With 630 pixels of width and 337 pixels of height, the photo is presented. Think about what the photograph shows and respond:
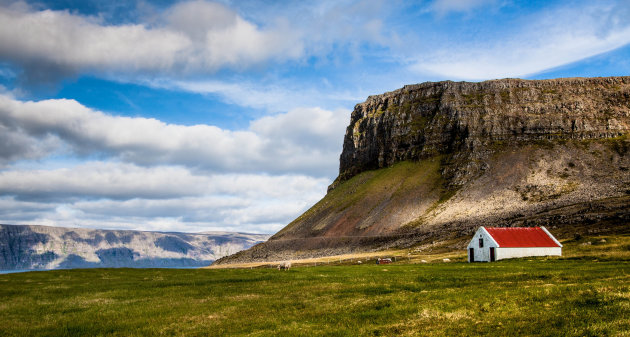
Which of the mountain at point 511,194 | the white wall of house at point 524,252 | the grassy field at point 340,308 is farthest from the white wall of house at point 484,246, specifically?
the grassy field at point 340,308

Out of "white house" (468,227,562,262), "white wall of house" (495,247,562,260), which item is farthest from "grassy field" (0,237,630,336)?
"white house" (468,227,562,262)

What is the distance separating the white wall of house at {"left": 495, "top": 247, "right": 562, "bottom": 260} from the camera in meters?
73.6

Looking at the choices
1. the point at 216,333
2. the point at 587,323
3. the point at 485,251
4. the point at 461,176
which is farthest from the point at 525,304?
the point at 461,176

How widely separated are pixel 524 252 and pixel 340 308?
2256 inches

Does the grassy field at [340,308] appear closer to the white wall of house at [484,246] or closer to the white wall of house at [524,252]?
the white wall of house at [524,252]

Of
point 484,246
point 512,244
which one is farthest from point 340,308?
point 512,244

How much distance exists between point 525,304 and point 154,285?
117 feet

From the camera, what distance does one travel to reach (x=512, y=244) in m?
74.8

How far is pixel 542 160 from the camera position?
A: 182 meters

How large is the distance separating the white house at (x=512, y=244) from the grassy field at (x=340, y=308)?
39934 millimetres

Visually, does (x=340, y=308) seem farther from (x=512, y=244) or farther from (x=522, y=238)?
(x=522, y=238)

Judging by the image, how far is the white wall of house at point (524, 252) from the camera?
2896 inches

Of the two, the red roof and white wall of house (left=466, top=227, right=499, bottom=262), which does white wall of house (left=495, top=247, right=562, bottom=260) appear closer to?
the red roof

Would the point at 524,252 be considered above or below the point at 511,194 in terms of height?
below
